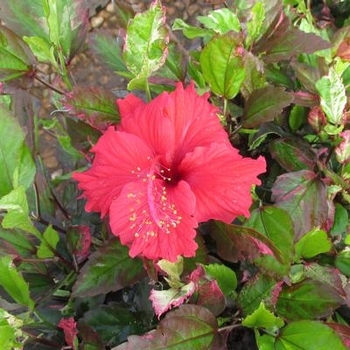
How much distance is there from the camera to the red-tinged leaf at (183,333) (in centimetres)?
72

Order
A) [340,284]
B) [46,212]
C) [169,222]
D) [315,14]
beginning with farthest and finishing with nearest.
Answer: [315,14] → [46,212] → [340,284] → [169,222]

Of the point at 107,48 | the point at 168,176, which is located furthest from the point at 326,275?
the point at 107,48

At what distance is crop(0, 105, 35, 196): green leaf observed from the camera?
822mm

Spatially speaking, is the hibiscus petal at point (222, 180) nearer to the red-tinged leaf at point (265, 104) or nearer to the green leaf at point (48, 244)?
the red-tinged leaf at point (265, 104)

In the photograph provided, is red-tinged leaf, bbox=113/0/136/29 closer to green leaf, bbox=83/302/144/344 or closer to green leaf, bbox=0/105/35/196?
green leaf, bbox=0/105/35/196

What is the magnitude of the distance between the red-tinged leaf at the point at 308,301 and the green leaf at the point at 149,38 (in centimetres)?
35

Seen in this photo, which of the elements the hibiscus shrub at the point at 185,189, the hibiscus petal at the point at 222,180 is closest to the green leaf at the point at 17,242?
the hibiscus shrub at the point at 185,189

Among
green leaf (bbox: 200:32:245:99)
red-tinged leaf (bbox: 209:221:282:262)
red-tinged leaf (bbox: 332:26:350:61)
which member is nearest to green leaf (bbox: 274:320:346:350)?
red-tinged leaf (bbox: 209:221:282:262)

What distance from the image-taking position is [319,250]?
84 cm

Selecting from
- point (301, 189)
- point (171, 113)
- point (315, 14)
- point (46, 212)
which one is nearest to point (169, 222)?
point (171, 113)

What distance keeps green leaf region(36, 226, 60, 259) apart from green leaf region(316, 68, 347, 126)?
16.7 inches

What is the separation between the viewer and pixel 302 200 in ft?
2.76

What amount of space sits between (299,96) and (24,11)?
0.43m

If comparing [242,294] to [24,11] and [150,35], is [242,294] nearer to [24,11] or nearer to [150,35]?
[150,35]
